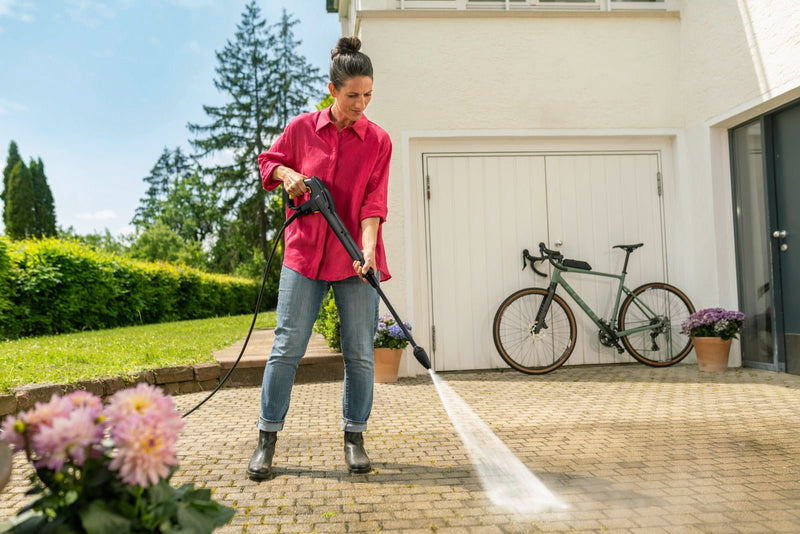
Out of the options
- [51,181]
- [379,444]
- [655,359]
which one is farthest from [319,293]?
[51,181]

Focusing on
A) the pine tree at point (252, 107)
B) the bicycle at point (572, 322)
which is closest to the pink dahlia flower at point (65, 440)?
the bicycle at point (572, 322)

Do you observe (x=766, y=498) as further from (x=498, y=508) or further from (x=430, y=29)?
(x=430, y=29)

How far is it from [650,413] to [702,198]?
283 centimetres

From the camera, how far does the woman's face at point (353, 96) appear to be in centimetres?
256

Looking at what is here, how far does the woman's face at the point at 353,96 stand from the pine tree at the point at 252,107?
22.4m

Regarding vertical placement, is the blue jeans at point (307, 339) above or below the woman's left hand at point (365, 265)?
below

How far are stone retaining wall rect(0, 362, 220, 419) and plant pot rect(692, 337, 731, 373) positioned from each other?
13.5ft

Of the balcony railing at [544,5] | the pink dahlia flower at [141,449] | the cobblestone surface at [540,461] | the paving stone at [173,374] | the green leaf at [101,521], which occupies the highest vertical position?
the balcony railing at [544,5]

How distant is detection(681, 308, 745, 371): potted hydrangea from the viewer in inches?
204

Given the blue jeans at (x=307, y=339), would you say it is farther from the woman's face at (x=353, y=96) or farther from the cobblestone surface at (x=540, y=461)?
the woman's face at (x=353, y=96)

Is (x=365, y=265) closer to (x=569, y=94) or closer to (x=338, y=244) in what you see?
(x=338, y=244)

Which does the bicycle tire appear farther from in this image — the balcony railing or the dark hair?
the dark hair

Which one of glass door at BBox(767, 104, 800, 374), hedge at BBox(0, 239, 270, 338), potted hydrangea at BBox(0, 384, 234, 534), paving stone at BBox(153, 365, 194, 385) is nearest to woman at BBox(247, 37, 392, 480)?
potted hydrangea at BBox(0, 384, 234, 534)

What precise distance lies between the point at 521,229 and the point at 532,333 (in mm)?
1003
